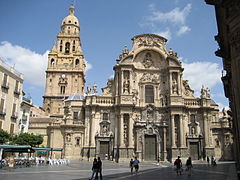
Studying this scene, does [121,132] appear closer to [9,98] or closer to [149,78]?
[149,78]

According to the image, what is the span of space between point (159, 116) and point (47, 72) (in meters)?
34.4

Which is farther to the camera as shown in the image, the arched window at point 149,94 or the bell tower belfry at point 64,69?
the bell tower belfry at point 64,69

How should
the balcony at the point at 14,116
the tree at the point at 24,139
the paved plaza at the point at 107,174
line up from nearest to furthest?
the paved plaza at the point at 107,174, the tree at the point at 24,139, the balcony at the point at 14,116

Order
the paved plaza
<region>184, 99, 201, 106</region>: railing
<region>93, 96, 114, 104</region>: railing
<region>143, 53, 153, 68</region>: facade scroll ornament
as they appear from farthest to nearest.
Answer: <region>143, 53, 153, 68</region>: facade scroll ornament
<region>184, 99, 201, 106</region>: railing
<region>93, 96, 114, 104</region>: railing
the paved plaza

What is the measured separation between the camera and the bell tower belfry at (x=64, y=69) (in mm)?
57812

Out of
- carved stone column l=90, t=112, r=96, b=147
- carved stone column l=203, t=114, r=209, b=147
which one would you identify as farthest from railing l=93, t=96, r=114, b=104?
carved stone column l=203, t=114, r=209, b=147

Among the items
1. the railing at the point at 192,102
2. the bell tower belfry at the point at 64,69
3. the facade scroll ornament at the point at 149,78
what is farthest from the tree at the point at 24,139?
the bell tower belfry at the point at 64,69

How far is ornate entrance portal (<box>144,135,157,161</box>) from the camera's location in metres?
35.1

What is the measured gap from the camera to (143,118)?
3675cm

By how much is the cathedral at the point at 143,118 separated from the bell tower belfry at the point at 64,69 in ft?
56.0

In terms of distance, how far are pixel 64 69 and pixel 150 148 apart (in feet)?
112

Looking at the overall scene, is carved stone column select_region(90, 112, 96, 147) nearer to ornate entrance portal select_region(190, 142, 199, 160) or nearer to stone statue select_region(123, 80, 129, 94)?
stone statue select_region(123, 80, 129, 94)

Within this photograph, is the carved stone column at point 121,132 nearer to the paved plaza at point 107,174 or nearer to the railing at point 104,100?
the railing at point 104,100

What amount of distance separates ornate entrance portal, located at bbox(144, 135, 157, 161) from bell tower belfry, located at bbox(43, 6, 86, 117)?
84.7 feet
